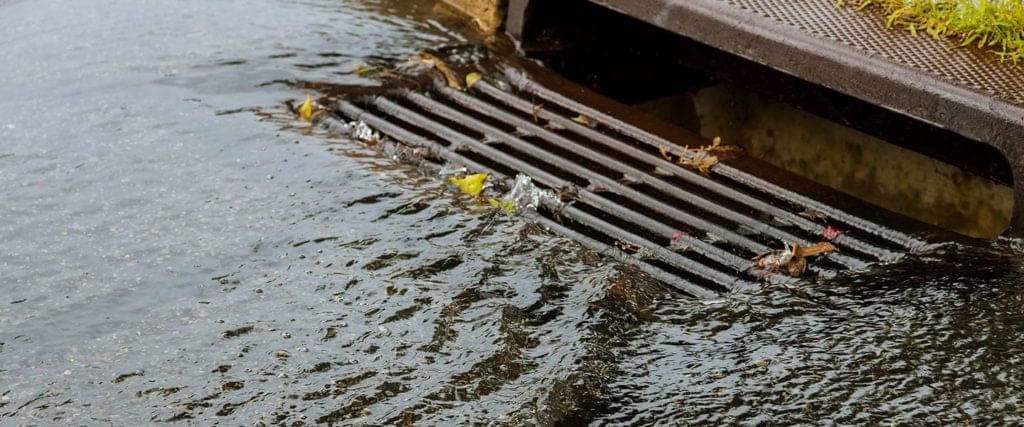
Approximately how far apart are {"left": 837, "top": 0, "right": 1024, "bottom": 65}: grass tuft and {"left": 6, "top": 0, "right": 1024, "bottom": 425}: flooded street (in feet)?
2.42

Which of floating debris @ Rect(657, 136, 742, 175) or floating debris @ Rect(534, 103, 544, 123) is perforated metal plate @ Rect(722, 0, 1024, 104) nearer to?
floating debris @ Rect(657, 136, 742, 175)

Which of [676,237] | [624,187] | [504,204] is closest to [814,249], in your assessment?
[676,237]

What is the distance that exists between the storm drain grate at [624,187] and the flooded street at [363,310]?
204mm

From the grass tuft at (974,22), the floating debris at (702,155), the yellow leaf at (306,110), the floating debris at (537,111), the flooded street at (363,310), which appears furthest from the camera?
the floating debris at (537,111)

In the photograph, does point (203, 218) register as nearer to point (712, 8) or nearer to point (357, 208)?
point (357, 208)

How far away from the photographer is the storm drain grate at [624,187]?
11.8ft

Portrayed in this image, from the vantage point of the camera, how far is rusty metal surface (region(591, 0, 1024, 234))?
352 cm

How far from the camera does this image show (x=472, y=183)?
3.96 m

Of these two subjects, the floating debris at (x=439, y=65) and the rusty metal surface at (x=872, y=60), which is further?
the floating debris at (x=439, y=65)

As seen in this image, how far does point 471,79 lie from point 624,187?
43.2 inches

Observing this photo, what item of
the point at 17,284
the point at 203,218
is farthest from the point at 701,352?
the point at 17,284

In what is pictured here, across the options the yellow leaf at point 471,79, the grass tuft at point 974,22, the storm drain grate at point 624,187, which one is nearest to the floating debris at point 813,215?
the storm drain grate at point 624,187

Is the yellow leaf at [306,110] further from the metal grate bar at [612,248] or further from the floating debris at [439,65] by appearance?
the floating debris at [439,65]

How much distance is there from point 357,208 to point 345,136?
27.9 inches
